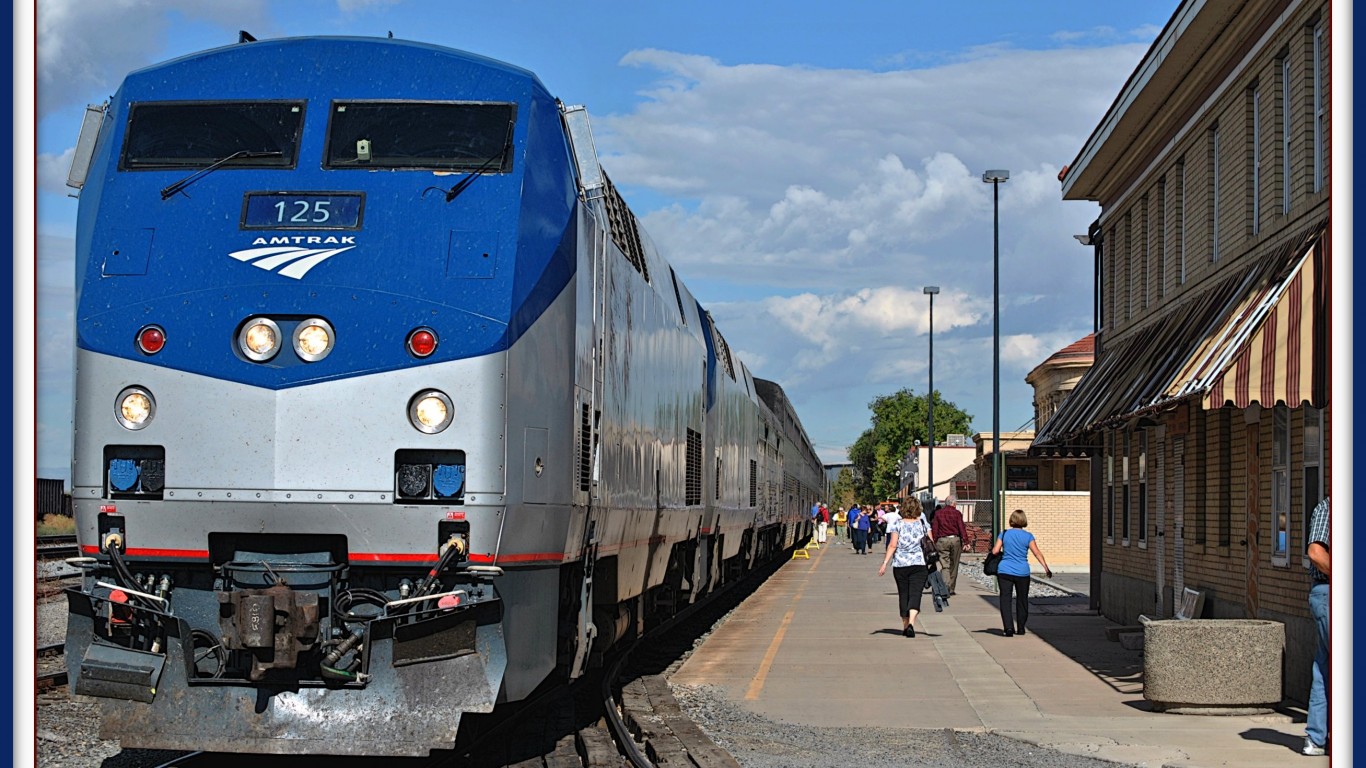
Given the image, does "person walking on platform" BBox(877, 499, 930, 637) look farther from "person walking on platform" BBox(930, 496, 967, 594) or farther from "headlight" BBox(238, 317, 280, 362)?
"headlight" BBox(238, 317, 280, 362)

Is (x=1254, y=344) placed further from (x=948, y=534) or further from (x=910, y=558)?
(x=948, y=534)

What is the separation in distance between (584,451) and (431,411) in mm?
1868

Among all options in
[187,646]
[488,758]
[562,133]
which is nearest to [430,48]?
[562,133]

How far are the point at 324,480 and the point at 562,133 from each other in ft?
8.61

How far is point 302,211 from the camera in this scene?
8273 mm

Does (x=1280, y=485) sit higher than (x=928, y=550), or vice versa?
(x=1280, y=485)

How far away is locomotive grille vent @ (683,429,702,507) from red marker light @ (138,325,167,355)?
7760mm

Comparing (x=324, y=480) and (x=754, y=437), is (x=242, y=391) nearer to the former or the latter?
(x=324, y=480)

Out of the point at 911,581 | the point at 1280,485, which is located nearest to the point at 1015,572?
the point at 911,581

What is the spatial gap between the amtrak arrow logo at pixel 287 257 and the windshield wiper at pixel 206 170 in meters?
0.59

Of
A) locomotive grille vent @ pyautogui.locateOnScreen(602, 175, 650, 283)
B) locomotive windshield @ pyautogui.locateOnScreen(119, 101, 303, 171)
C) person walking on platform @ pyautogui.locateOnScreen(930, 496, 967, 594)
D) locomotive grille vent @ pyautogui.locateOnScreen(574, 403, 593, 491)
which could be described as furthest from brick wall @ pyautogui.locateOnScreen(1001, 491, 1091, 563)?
locomotive windshield @ pyautogui.locateOnScreen(119, 101, 303, 171)

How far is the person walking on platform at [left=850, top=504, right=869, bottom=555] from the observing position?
50500 millimetres

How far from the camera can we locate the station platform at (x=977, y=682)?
11.0 meters

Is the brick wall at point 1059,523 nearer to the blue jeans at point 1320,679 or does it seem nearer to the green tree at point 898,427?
the blue jeans at point 1320,679
